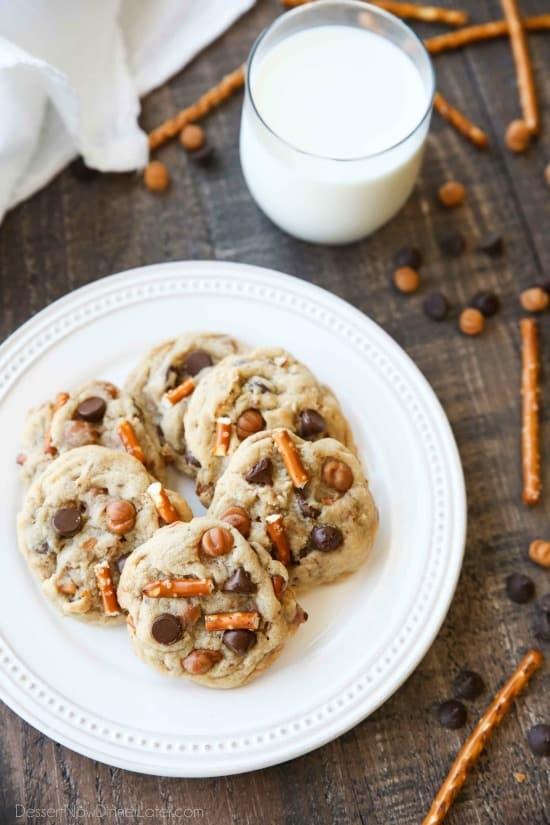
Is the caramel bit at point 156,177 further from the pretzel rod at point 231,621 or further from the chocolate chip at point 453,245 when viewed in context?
the pretzel rod at point 231,621

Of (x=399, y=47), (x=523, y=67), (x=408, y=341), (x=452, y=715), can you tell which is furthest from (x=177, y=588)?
(x=523, y=67)

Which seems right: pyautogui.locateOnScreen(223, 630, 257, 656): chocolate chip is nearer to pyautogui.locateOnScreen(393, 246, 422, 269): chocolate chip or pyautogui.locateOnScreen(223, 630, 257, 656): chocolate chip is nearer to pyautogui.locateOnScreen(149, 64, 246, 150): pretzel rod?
pyautogui.locateOnScreen(393, 246, 422, 269): chocolate chip

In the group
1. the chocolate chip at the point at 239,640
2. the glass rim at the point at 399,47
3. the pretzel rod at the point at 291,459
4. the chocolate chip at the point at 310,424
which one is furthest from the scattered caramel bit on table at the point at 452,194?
the chocolate chip at the point at 239,640

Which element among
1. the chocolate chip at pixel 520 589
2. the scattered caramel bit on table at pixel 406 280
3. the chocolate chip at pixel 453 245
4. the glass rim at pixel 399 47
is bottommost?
the chocolate chip at pixel 520 589


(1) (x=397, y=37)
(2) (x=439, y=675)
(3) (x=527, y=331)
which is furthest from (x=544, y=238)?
(2) (x=439, y=675)

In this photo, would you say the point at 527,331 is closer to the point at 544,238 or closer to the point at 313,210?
the point at 544,238

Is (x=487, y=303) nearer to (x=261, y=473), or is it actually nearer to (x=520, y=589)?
(x=520, y=589)
